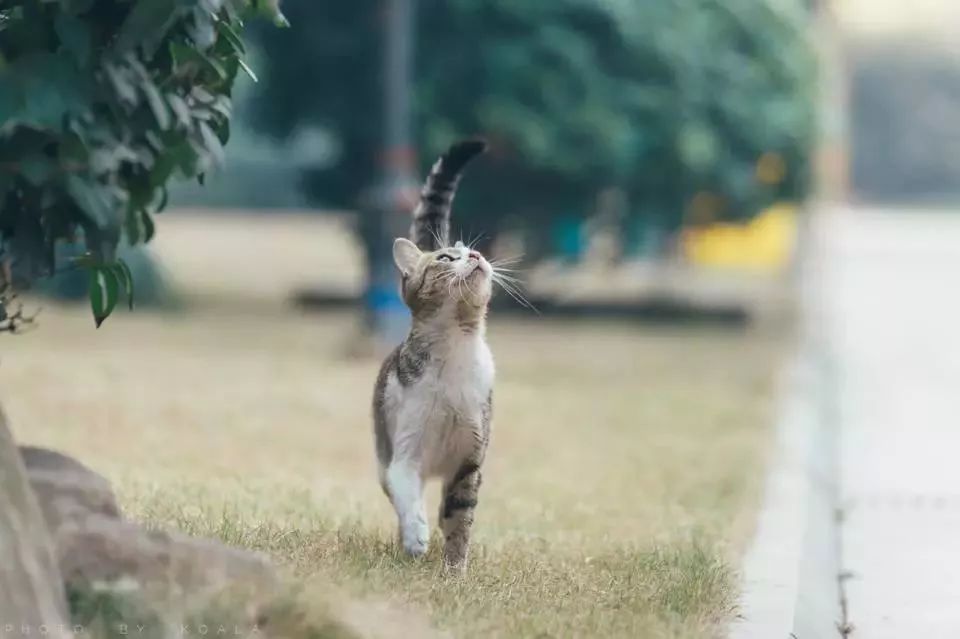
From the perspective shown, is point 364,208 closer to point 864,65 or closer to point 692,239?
point 692,239

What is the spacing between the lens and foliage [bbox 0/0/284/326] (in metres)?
4.86

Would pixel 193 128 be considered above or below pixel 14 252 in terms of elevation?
above

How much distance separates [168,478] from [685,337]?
10.5 meters

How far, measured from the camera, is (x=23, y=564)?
4469 millimetres

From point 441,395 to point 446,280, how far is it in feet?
1.30

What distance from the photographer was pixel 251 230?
1809 inches

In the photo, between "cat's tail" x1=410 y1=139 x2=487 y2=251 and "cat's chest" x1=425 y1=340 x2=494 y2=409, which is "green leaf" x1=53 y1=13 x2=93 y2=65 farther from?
"cat's tail" x1=410 y1=139 x2=487 y2=251

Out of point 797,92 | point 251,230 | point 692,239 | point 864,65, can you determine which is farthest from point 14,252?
point 864,65

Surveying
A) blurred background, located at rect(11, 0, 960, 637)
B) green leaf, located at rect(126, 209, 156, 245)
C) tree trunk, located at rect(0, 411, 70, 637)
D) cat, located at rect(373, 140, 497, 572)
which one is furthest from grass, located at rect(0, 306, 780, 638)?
green leaf, located at rect(126, 209, 156, 245)

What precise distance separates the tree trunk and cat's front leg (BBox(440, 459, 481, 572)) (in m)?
1.79

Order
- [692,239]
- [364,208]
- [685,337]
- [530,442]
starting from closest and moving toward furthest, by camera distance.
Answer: [530,442] → [364,208] → [685,337] → [692,239]

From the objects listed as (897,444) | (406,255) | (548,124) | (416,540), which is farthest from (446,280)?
(548,124)

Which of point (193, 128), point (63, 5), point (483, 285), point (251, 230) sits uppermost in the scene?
point (63, 5)

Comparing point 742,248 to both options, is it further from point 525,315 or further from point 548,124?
point 548,124
